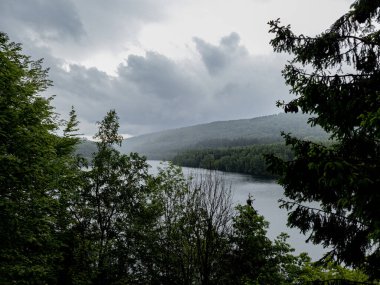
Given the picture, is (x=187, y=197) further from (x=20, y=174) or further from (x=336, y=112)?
(x=336, y=112)

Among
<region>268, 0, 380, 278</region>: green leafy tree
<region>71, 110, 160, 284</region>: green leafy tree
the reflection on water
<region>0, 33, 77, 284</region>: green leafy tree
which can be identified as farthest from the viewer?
the reflection on water

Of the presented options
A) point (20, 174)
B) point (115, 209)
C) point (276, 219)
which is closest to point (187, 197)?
point (115, 209)

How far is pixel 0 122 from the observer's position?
9984mm

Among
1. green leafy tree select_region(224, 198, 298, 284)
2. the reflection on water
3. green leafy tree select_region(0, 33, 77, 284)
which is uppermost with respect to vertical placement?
green leafy tree select_region(0, 33, 77, 284)

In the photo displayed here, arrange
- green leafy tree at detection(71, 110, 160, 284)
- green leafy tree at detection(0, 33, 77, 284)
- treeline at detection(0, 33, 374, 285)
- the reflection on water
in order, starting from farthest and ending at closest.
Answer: the reflection on water
green leafy tree at detection(71, 110, 160, 284)
treeline at detection(0, 33, 374, 285)
green leafy tree at detection(0, 33, 77, 284)

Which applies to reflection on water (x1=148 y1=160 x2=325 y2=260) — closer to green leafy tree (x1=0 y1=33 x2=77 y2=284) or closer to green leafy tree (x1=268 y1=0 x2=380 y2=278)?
green leafy tree (x1=0 y1=33 x2=77 y2=284)

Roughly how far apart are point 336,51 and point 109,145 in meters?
13.0

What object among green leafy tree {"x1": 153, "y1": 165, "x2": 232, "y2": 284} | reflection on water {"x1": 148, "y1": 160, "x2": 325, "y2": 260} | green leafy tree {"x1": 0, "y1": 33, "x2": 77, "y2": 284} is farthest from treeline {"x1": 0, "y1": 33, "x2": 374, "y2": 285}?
reflection on water {"x1": 148, "y1": 160, "x2": 325, "y2": 260}

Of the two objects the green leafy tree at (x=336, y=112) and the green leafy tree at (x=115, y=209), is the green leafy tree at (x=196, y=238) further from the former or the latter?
the green leafy tree at (x=336, y=112)

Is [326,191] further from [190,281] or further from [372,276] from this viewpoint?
[190,281]

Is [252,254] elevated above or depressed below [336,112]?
below

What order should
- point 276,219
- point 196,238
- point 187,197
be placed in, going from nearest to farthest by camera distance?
point 196,238
point 187,197
point 276,219

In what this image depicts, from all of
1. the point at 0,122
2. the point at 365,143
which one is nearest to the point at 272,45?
the point at 365,143

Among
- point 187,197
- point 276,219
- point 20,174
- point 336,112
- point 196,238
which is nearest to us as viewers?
point 336,112
